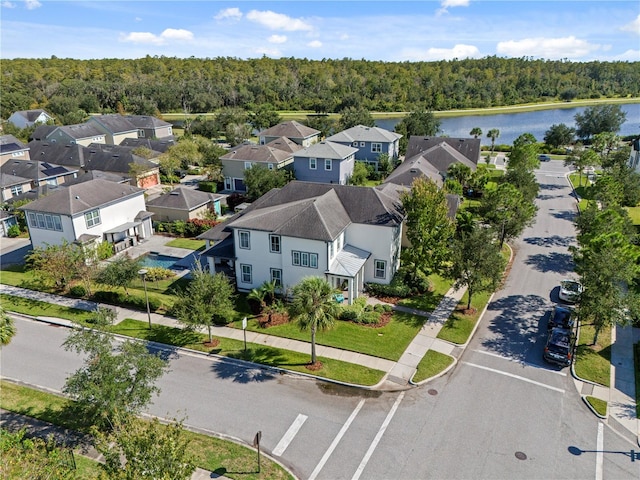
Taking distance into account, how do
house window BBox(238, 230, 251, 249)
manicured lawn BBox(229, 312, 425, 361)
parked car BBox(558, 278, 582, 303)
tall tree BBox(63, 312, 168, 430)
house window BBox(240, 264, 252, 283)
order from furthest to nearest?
1. house window BBox(240, 264, 252, 283)
2. house window BBox(238, 230, 251, 249)
3. parked car BBox(558, 278, 582, 303)
4. manicured lawn BBox(229, 312, 425, 361)
5. tall tree BBox(63, 312, 168, 430)

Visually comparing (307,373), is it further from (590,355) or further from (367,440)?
(590,355)

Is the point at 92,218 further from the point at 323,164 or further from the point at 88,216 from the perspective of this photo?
the point at 323,164

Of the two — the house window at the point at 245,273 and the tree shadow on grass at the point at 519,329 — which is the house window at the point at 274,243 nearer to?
the house window at the point at 245,273

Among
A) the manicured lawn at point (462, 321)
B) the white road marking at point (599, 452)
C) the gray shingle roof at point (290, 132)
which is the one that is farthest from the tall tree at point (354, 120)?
the white road marking at point (599, 452)

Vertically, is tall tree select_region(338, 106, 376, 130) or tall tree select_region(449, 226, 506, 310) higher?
tall tree select_region(338, 106, 376, 130)

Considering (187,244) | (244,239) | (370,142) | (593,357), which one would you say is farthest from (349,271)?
(370,142)

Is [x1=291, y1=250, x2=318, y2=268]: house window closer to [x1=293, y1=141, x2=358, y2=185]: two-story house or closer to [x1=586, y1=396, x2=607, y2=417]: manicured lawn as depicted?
[x1=586, y1=396, x2=607, y2=417]: manicured lawn

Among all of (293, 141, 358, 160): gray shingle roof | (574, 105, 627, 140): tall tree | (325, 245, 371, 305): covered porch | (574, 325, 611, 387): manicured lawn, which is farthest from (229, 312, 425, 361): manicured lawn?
(574, 105, 627, 140): tall tree
